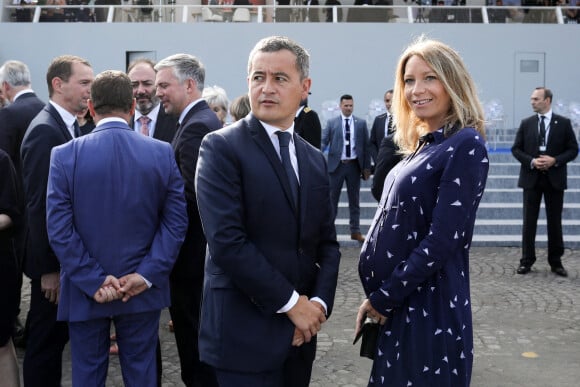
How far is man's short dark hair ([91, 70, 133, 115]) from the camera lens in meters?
3.51

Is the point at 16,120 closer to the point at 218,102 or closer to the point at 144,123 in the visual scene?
the point at 144,123

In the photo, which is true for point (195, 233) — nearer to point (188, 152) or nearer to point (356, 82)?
point (188, 152)

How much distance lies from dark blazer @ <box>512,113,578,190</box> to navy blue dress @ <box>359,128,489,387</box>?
240 inches

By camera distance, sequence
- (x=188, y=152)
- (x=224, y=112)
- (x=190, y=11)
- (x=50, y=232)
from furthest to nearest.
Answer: (x=190, y=11) → (x=224, y=112) → (x=188, y=152) → (x=50, y=232)

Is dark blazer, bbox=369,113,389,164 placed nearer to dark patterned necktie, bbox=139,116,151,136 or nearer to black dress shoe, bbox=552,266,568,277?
black dress shoe, bbox=552,266,568,277

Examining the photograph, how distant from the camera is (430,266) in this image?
8.81 ft

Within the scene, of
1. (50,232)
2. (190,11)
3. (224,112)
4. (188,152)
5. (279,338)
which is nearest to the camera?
(279,338)

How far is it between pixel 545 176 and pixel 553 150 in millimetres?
344

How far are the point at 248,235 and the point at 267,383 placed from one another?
1.79 feet

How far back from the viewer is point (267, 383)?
2676 millimetres

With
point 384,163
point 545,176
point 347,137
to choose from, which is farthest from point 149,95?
point 347,137

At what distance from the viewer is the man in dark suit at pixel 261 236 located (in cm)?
258

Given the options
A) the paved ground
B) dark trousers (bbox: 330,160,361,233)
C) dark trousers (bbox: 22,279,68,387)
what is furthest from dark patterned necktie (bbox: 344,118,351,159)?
dark trousers (bbox: 22,279,68,387)

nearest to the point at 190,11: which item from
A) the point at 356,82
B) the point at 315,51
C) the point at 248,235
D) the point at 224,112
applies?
the point at 315,51
